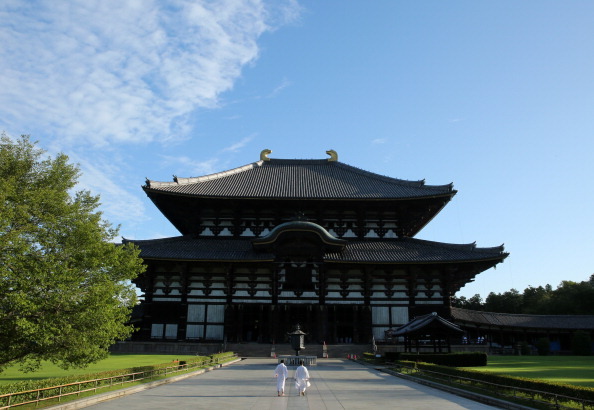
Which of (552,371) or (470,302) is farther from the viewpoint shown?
(470,302)

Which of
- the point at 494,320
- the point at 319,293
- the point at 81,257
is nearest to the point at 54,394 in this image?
the point at 81,257

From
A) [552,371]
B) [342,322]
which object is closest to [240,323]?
[342,322]

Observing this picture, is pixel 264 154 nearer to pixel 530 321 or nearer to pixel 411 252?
pixel 411 252

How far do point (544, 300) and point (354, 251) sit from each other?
45.0 m

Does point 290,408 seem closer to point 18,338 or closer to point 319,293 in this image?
point 18,338

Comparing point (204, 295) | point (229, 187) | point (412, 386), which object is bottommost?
point (412, 386)

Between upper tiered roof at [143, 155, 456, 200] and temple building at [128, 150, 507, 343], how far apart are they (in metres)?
0.37

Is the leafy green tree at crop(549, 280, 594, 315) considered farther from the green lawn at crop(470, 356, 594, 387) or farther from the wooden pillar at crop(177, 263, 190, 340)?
the wooden pillar at crop(177, 263, 190, 340)

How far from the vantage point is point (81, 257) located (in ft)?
56.0

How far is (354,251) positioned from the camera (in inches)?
1578

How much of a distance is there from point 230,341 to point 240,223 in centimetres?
1110

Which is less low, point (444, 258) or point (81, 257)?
point (444, 258)

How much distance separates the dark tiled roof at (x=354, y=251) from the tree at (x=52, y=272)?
17.9 meters

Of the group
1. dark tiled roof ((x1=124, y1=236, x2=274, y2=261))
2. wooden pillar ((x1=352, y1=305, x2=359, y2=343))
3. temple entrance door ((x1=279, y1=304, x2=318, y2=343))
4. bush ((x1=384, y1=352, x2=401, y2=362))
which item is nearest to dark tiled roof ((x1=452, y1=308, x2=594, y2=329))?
wooden pillar ((x1=352, y1=305, x2=359, y2=343))
